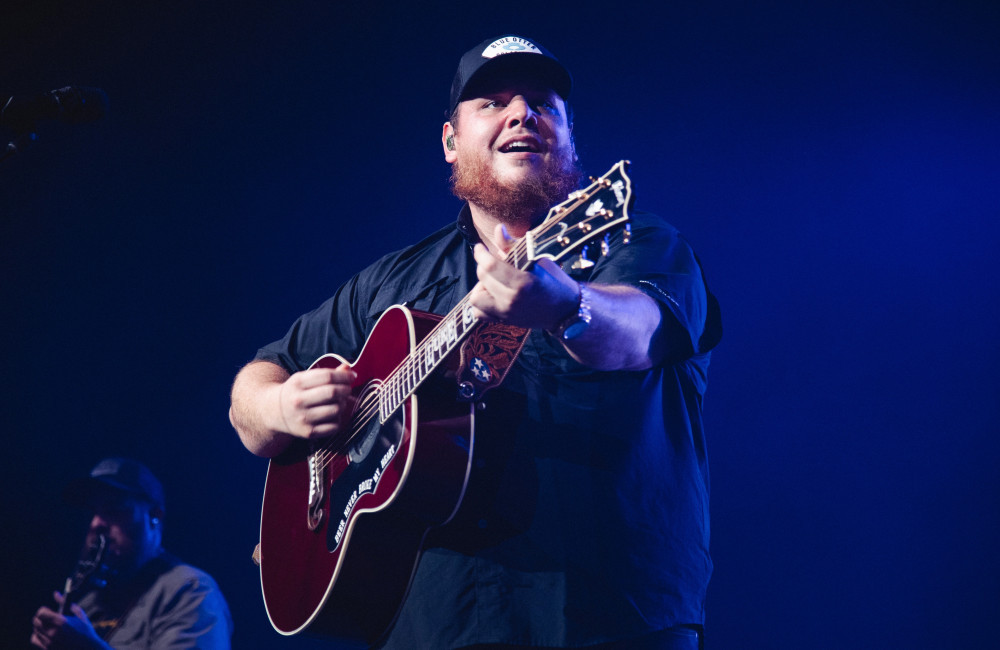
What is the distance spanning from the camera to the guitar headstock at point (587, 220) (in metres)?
1.51

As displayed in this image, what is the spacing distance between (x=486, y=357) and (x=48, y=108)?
65.5 inches

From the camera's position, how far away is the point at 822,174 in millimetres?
4523

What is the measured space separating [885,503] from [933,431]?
1.51ft

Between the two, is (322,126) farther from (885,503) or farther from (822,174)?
(885,503)

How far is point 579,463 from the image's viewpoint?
181cm


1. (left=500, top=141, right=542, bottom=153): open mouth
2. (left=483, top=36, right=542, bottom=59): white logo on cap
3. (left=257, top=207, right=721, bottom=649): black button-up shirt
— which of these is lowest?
(left=257, top=207, right=721, bottom=649): black button-up shirt

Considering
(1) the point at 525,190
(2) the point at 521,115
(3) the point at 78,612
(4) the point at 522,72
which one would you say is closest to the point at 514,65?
(4) the point at 522,72

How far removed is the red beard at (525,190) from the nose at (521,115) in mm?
131

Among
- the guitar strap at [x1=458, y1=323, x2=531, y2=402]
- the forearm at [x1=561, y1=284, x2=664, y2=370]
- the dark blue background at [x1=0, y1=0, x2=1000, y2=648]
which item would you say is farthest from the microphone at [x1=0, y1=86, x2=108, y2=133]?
the dark blue background at [x1=0, y1=0, x2=1000, y2=648]

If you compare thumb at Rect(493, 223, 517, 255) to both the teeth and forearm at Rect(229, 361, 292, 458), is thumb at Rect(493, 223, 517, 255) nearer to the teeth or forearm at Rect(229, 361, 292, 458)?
the teeth

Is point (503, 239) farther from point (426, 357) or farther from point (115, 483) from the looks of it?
point (115, 483)

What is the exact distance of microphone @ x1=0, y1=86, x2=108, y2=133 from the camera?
2430 mm

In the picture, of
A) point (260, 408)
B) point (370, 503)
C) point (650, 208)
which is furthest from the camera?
point (650, 208)

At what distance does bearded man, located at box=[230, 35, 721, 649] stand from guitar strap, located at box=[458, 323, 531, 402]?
3 cm
